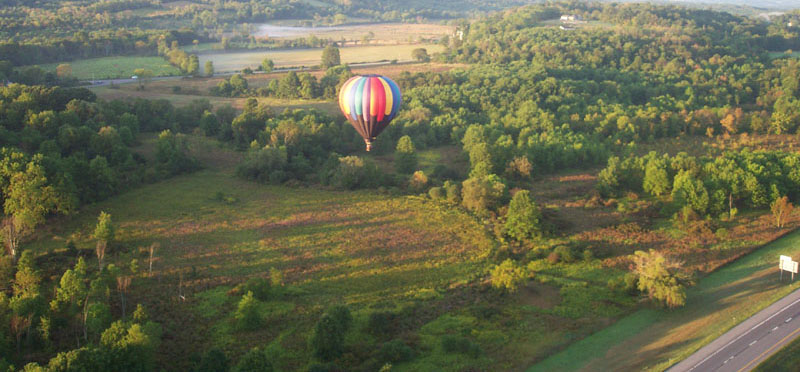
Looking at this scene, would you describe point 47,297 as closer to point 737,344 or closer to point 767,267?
point 737,344

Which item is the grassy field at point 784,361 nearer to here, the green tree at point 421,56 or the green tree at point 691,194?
the green tree at point 691,194

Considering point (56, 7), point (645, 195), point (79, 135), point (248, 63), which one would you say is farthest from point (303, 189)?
point (56, 7)

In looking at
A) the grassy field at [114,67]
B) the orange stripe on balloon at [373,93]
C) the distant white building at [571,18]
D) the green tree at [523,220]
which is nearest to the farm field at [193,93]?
the grassy field at [114,67]

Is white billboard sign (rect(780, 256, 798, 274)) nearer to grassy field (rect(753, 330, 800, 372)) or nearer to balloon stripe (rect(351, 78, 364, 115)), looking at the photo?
grassy field (rect(753, 330, 800, 372))

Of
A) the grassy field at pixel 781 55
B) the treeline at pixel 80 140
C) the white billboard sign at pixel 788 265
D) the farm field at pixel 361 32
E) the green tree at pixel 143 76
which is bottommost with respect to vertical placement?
the white billboard sign at pixel 788 265

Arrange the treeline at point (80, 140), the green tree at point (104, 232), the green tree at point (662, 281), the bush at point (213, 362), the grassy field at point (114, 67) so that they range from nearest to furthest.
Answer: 1. the bush at point (213, 362)
2. the green tree at point (662, 281)
3. the green tree at point (104, 232)
4. the treeline at point (80, 140)
5. the grassy field at point (114, 67)

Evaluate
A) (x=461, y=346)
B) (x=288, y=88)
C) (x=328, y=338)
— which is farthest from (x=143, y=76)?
(x=461, y=346)

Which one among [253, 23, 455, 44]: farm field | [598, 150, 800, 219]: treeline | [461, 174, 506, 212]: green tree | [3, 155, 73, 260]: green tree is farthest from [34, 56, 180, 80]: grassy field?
[598, 150, 800, 219]: treeline
